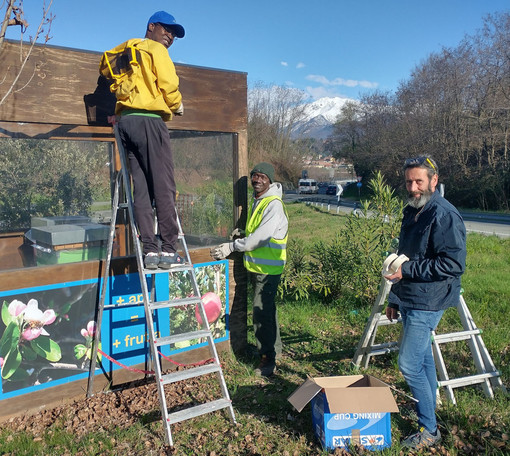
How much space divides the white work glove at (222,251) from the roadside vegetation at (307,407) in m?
1.30

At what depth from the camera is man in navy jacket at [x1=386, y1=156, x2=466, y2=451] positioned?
3236mm

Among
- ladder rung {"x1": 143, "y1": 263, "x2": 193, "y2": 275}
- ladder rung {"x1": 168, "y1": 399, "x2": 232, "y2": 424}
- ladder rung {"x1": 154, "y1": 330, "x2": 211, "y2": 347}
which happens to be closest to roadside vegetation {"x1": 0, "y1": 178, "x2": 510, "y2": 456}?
ladder rung {"x1": 168, "y1": 399, "x2": 232, "y2": 424}

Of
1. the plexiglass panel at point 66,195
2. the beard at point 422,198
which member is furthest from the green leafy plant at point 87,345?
the beard at point 422,198

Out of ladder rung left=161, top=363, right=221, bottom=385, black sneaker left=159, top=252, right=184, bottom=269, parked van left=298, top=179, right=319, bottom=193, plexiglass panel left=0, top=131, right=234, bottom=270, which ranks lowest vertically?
parked van left=298, top=179, right=319, bottom=193

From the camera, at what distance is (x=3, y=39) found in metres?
3.74

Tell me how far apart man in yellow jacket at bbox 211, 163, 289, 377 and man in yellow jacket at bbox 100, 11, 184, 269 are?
99 centimetres

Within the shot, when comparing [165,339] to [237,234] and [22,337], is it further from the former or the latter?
[237,234]

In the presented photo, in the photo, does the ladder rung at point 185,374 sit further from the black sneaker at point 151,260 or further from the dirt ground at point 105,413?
the black sneaker at point 151,260

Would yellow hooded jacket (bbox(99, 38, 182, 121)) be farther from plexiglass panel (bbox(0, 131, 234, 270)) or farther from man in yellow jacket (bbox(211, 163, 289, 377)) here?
man in yellow jacket (bbox(211, 163, 289, 377))

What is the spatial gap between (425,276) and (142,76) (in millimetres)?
2851

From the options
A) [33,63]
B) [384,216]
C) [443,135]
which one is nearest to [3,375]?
[33,63]

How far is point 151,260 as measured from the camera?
3.91 metres

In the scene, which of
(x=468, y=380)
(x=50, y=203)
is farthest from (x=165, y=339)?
(x=468, y=380)

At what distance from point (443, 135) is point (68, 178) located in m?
36.1
